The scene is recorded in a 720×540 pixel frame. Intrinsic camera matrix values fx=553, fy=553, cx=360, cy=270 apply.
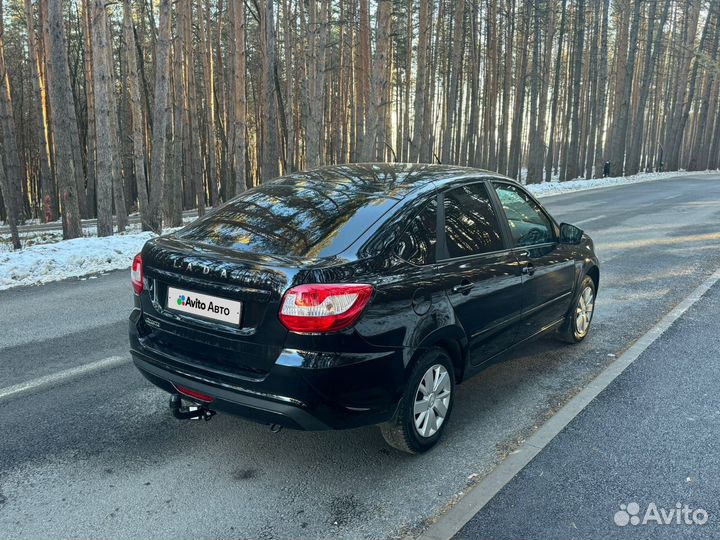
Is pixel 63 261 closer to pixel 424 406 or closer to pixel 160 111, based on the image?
pixel 160 111

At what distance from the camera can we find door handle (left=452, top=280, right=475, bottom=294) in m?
3.43

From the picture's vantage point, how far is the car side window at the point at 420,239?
3.23 m

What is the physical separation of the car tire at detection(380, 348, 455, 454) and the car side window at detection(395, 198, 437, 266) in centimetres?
56

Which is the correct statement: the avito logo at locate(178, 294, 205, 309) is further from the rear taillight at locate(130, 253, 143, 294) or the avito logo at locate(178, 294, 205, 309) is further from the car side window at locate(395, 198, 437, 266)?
the car side window at locate(395, 198, 437, 266)

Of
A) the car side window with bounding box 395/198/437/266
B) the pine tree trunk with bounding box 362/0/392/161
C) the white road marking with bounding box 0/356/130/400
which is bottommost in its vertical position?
the white road marking with bounding box 0/356/130/400

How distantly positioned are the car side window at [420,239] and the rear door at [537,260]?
0.97m

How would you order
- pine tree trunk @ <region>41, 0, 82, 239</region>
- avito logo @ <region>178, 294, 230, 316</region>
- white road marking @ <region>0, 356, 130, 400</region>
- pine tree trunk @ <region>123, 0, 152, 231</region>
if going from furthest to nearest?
pine tree trunk @ <region>123, 0, 152, 231</region> < pine tree trunk @ <region>41, 0, 82, 239</region> < white road marking @ <region>0, 356, 130, 400</region> < avito logo @ <region>178, 294, 230, 316</region>

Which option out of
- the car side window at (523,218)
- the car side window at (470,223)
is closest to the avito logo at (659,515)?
the car side window at (470,223)

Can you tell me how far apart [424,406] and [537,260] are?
1696 millimetres

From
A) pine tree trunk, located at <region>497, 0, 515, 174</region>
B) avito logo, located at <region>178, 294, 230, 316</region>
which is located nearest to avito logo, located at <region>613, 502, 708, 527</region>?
avito logo, located at <region>178, 294, 230, 316</region>

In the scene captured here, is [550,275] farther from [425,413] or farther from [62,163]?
[62,163]

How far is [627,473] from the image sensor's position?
10.5 ft

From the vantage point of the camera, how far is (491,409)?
405 cm

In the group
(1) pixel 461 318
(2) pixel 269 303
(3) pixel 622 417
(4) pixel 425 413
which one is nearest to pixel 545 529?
(4) pixel 425 413
